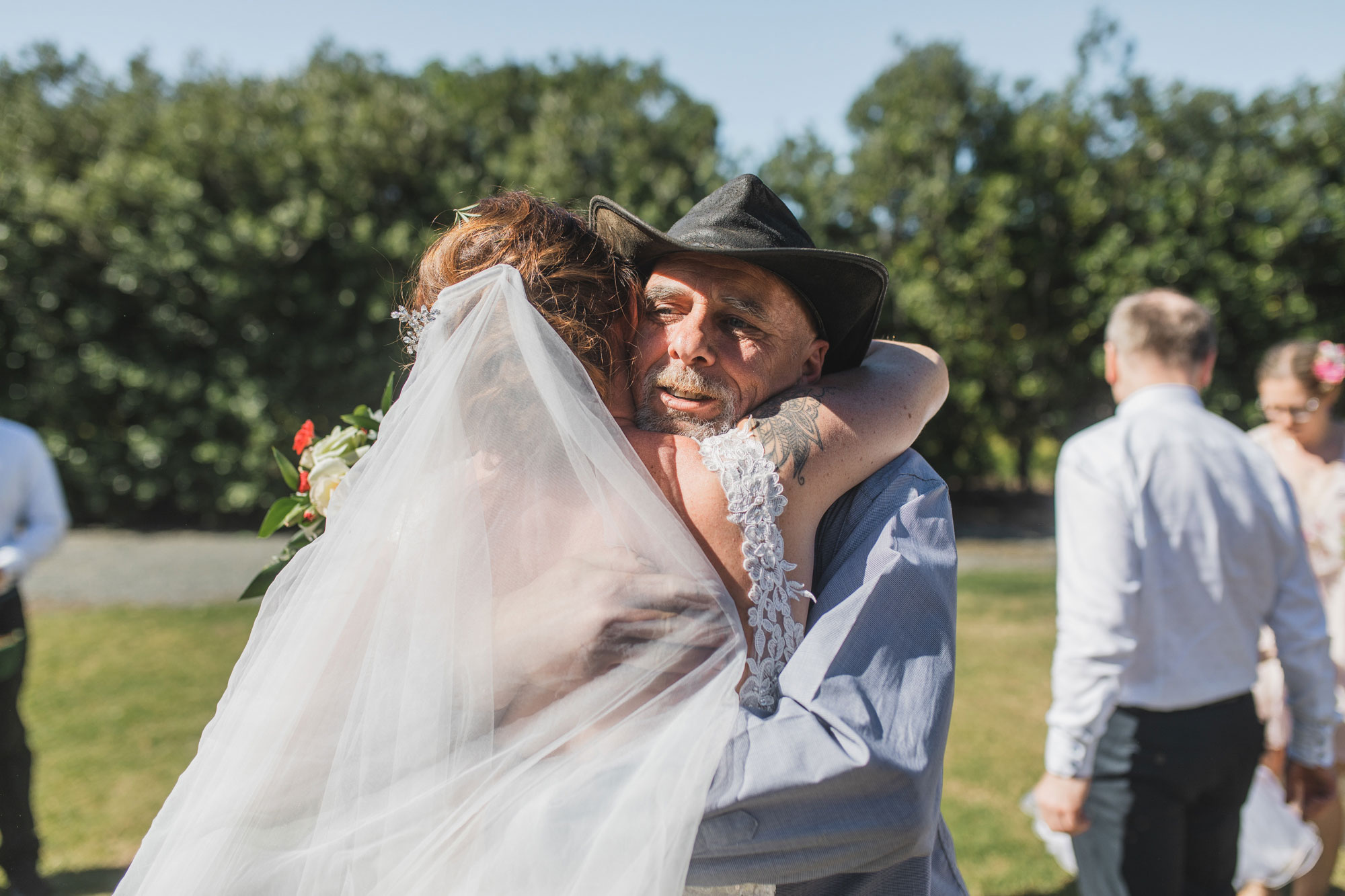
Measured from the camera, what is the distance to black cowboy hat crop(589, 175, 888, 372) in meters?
1.86

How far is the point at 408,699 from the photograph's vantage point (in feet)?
4.52

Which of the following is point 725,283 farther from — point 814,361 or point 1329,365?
point 1329,365

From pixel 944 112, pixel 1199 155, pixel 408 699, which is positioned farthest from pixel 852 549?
pixel 1199 155

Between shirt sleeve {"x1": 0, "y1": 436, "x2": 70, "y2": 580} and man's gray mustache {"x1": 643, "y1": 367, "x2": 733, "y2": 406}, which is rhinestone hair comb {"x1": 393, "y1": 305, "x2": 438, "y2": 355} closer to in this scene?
man's gray mustache {"x1": 643, "y1": 367, "x2": 733, "y2": 406}

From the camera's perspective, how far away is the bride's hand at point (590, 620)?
1.42m

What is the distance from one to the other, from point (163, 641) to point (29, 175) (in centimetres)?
618

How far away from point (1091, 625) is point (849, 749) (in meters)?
1.84

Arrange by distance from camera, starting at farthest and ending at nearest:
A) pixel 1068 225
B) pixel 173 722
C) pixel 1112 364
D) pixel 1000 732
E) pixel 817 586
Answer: pixel 1068 225, pixel 173 722, pixel 1000 732, pixel 1112 364, pixel 817 586

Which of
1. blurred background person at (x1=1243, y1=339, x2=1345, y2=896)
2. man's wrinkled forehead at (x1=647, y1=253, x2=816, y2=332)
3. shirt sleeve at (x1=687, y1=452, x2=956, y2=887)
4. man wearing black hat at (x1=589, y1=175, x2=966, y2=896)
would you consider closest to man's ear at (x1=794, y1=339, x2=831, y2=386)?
man wearing black hat at (x1=589, y1=175, x2=966, y2=896)

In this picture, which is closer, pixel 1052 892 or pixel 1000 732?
pixel 1052 892

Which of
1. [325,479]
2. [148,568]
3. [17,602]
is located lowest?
[148,568]

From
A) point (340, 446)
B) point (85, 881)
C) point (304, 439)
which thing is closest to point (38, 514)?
point (85, 881)

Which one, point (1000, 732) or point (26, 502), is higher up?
point (26, 502)

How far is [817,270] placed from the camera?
1943 millimetres
